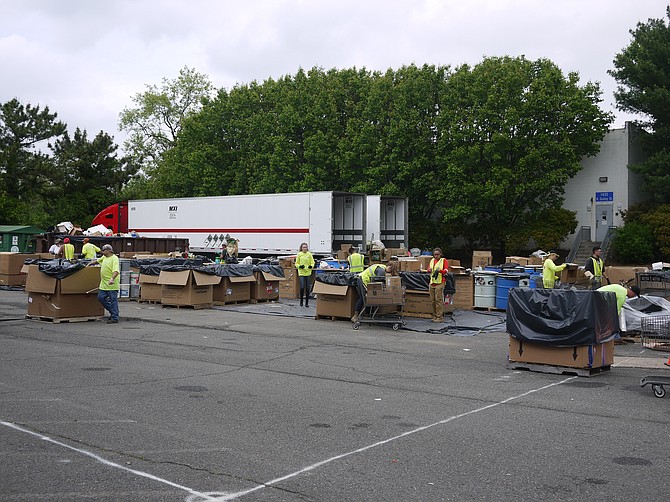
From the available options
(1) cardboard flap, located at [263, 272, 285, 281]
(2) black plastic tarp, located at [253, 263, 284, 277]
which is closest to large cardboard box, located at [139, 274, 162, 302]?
(2) black plastic tarp, located at [253, 263, 284, 277]

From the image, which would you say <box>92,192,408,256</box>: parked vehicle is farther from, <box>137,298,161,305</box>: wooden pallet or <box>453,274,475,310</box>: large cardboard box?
<box>137,298,161,305</box>: wooden pallet

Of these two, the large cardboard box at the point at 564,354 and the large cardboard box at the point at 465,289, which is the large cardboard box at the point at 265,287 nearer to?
the large cardboard box at the point at 465,289

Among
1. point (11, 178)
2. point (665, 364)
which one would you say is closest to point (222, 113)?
point (11, 178)

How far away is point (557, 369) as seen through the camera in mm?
10938

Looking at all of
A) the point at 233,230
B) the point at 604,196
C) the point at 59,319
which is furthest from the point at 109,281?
the point at 604,196

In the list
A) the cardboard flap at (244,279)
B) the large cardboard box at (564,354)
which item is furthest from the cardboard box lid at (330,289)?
the large cardboard box at (564,354)

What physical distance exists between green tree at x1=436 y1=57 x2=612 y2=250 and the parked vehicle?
6.66 metres

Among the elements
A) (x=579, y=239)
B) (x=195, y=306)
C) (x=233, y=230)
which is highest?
(x=233, y=230)

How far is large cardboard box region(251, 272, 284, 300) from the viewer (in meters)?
22.1

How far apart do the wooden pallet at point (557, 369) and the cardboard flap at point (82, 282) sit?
998cm

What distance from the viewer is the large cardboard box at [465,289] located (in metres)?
20.1

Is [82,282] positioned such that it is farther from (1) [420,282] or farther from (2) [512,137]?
(2) [512,137]

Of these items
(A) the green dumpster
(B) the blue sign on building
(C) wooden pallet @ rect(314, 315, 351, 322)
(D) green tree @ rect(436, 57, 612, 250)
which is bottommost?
(C) wooden pallet @ rect(314, 315, 351, 322)

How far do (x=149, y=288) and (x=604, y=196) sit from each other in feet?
93.2
